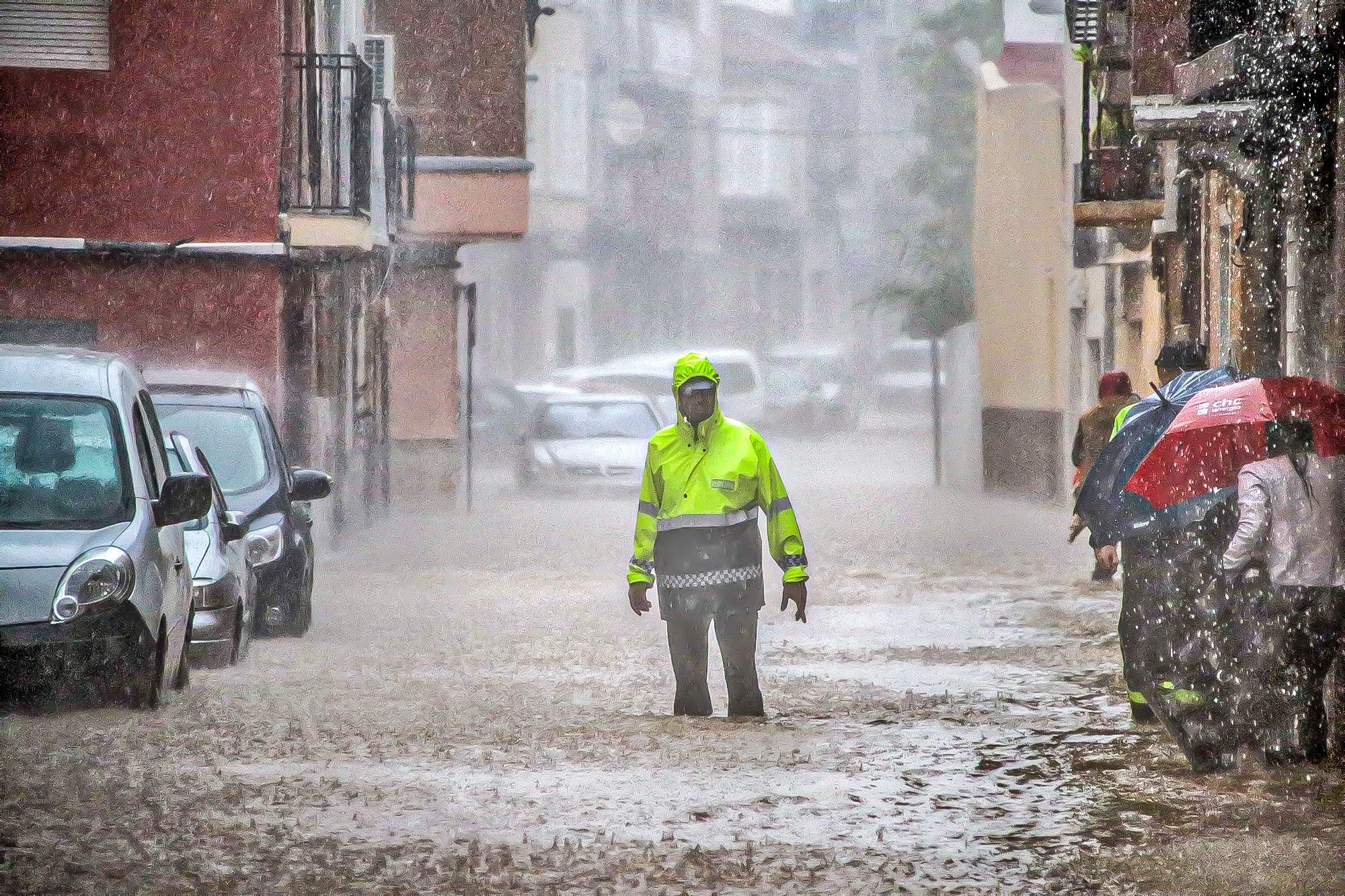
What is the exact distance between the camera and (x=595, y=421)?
33.2m

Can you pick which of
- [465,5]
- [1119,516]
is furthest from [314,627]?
[465,5]

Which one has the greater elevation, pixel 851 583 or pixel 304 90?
pixel 304 90

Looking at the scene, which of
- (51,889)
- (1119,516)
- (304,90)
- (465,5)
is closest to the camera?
(51,889)

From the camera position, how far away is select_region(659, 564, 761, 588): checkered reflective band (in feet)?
31.9

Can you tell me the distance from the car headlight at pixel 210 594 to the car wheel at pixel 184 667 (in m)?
0.81

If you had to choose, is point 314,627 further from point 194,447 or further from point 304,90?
point 304,90

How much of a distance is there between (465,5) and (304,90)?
7.89 metres

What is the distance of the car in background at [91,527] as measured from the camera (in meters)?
9.41

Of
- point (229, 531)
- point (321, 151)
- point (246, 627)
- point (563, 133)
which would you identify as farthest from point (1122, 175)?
point (563, 133)

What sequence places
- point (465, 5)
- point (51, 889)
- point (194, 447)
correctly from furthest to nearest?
point (465, 5) → point (194, 447) → point (51, 889)

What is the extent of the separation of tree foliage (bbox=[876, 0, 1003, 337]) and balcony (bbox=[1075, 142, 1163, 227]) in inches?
737

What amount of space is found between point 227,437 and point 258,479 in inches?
16.4

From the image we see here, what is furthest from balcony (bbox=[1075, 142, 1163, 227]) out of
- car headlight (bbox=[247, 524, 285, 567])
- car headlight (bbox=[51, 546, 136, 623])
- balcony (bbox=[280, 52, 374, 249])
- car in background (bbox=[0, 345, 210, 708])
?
car headlight (bbox=[51, 546, 136, 623])

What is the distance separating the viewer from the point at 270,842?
7164mm
